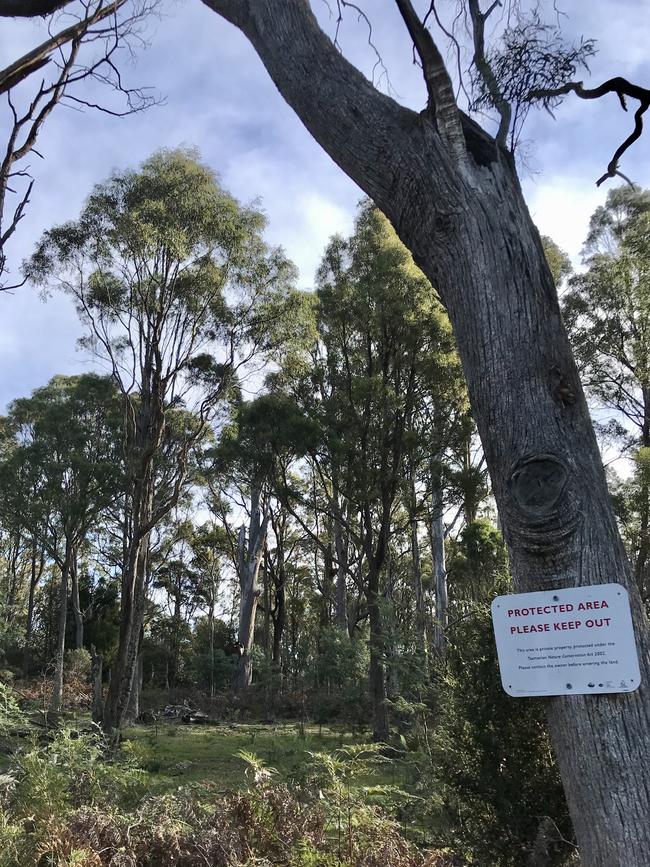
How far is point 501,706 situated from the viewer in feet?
11.2

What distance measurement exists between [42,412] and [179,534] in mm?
6981

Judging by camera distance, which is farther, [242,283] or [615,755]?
[242,283]

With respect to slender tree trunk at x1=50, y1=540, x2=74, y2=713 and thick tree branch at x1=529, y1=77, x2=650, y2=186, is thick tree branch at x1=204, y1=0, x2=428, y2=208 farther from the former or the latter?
slender tree trunk at x1=50, y1=540, x2=74, y2=713

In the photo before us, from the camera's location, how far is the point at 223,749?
12.6m

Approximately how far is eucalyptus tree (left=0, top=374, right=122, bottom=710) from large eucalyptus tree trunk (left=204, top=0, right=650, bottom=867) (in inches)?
739

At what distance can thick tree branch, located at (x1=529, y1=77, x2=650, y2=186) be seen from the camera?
277cm

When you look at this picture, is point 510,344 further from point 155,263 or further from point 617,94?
point 155,263

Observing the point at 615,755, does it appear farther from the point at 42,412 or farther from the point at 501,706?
the point at 42,412

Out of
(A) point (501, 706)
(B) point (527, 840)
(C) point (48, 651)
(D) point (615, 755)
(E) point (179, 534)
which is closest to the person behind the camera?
(D) point (615, 755)

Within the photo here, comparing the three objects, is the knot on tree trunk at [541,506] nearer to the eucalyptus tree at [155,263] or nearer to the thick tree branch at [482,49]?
the thick tree branch at [482,49]

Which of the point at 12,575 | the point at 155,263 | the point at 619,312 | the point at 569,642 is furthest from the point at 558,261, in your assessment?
the point at 12,575

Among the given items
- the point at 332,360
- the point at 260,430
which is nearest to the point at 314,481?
the point at 260,430

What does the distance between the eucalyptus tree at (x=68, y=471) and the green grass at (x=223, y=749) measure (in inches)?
282

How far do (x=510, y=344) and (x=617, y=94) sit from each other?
4.70 feet
